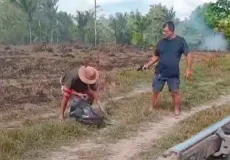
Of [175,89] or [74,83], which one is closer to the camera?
[74,83]

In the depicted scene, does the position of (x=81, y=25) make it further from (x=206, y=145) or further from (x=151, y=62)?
(x=206, y=145)

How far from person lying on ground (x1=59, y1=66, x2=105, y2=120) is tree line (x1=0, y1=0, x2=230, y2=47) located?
135ft

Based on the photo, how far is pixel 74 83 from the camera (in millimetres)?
7289

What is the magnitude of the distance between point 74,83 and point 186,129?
75.6 inches

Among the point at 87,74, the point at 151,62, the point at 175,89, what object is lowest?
the point at 175,89

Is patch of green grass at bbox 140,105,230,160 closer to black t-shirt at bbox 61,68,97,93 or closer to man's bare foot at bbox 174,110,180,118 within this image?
man's bare foot at bbox 174,110,180,118

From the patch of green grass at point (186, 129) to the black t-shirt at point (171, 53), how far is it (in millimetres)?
874

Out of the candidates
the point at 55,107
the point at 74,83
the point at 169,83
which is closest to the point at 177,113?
the point at 169,83

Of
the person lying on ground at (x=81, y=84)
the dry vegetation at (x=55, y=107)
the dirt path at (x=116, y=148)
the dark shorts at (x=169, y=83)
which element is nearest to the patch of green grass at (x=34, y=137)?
the dry vegetation at (x=55, y=107)

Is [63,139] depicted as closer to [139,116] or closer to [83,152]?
[83,152]

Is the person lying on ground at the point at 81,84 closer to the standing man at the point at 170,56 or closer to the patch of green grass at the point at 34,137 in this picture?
the patch of green grass at the point at 34,137

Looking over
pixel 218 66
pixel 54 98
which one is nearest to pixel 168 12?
pixel 218 66

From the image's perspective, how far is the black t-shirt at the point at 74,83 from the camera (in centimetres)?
725

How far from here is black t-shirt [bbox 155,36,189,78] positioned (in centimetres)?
774
